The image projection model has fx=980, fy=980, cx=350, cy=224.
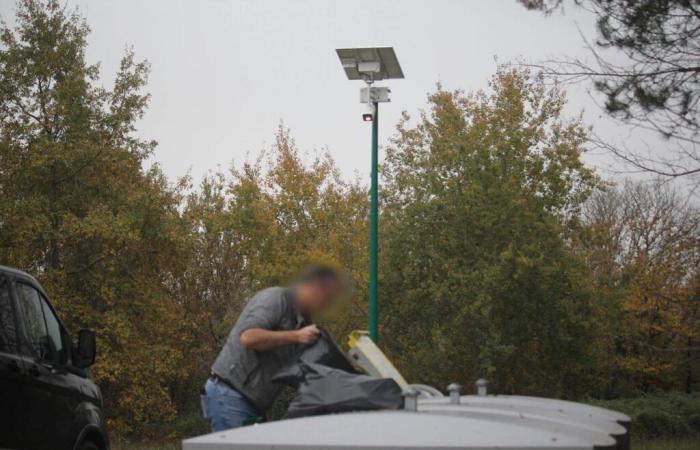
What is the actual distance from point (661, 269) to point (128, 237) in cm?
1757

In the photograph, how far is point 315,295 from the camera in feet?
16.0

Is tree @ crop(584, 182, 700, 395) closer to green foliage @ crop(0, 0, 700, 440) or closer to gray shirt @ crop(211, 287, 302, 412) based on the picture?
green foliage @ crop(0, 0, 700, 440)

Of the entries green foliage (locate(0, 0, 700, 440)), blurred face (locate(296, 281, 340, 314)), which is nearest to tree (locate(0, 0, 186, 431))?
green foliage (locate(0, 0, 700, 440))

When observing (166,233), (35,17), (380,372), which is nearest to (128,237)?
(166,233)

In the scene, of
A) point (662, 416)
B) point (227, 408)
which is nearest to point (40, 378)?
point (227, 408)

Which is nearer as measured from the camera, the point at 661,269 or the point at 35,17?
the point at 35,17

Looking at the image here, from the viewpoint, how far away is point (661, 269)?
32.6 metres

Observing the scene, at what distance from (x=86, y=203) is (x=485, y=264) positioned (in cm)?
1103

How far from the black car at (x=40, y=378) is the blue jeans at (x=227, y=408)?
5.07 feet

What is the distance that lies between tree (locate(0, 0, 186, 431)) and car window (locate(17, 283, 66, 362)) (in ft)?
62.5

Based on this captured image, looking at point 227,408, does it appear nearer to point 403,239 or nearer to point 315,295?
point 315,295

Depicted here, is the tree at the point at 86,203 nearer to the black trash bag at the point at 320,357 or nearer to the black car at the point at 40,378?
the black car at the point at 40,378

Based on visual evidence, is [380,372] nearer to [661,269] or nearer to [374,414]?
[374,414]

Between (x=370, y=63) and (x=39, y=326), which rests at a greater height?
(x=370, y=63)
